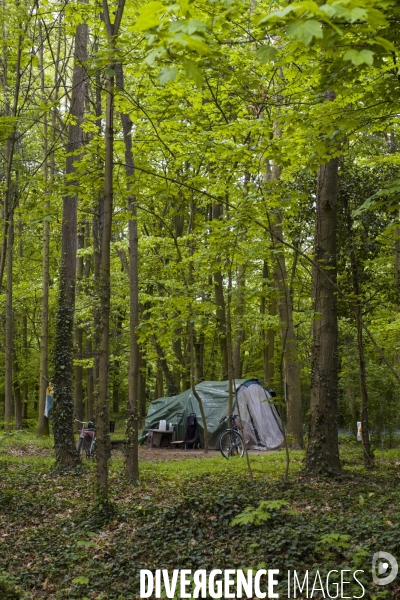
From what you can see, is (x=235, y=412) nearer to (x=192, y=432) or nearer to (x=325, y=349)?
(x=192, y=432)

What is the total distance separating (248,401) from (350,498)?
31.5ft

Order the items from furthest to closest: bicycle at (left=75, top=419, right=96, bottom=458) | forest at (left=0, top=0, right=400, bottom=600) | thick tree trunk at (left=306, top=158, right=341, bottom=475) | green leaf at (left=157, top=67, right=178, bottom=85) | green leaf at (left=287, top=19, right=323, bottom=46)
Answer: bicycle at (left=75, top=419, right=96, bottom=458) < thick tree trunk at (left=306, top=158, right=341, bottom=475) < forest at (left=0, top=0, right=400, bottom=600) < green leaf at (left=157, top=67, right=178, bottom=85) < green leaf at (left=287, top=19, right=323, bottom=46)

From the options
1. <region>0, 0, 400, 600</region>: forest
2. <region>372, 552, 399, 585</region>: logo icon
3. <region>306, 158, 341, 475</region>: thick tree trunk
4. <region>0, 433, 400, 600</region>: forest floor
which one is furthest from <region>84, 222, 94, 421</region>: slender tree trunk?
<region>372, 552, 399, 585</region>: logo icon

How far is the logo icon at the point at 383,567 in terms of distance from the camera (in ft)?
13.1

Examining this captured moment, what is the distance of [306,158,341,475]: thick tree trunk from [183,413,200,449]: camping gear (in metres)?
8.27

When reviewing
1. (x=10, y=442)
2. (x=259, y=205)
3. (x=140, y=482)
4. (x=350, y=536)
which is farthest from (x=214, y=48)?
(x=10, y=442)

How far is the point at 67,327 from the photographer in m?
10.7

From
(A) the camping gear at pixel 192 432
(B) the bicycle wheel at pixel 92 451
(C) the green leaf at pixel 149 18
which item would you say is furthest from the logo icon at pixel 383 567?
(A) the camping gear at pixel 192 432

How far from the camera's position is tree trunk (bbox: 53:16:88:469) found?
33.3 ft

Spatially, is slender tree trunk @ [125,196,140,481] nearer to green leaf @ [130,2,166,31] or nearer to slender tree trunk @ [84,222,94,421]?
green leaf @ [130,2,166,31]

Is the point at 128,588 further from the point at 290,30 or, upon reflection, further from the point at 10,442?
the point at 10,442

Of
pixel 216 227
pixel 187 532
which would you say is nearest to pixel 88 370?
pixel 216 227

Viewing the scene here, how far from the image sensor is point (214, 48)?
410 cm

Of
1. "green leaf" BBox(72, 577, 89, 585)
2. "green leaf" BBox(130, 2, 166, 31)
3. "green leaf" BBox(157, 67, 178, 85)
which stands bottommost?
"green leaf" BBox(72, 577, 89, 585)
